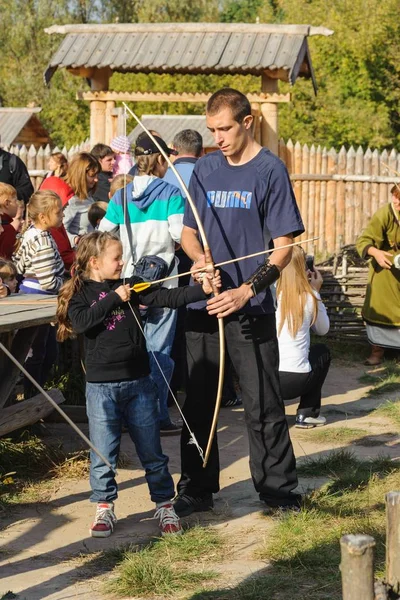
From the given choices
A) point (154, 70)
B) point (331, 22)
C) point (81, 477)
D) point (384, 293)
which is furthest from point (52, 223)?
point (331, 22)

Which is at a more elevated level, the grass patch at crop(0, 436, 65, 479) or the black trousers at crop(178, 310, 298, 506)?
the black trousers at crop(178, 310, 298, 506)

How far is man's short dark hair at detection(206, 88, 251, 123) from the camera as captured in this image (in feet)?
16.4

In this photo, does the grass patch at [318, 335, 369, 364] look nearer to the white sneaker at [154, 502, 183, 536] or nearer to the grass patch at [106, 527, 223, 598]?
the white sneaker at [154, 502, 183, 536]

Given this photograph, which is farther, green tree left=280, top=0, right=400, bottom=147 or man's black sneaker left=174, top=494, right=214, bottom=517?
green tree left=280, top=0, right=400, bottom=147

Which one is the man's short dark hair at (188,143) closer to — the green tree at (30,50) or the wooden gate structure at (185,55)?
the wooden gate structure at (185,55)

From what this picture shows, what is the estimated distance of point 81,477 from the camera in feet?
19.6

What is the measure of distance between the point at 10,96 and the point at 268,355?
129ft

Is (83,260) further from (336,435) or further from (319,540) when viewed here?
(336,435)

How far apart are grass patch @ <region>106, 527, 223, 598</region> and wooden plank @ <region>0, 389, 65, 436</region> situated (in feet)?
4.81

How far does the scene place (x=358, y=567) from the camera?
9.12 ft

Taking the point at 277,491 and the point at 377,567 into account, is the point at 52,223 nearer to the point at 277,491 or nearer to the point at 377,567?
the point at 277,491

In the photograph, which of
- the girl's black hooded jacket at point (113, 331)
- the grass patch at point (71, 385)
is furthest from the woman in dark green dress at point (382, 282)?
the girl's black hooded jacket at point (113, 331)

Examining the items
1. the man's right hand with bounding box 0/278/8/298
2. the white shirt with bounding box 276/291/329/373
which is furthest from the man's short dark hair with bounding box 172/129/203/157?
the man's right hand with bounding box 0/278/8/298

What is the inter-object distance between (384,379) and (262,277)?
470 centimetres
